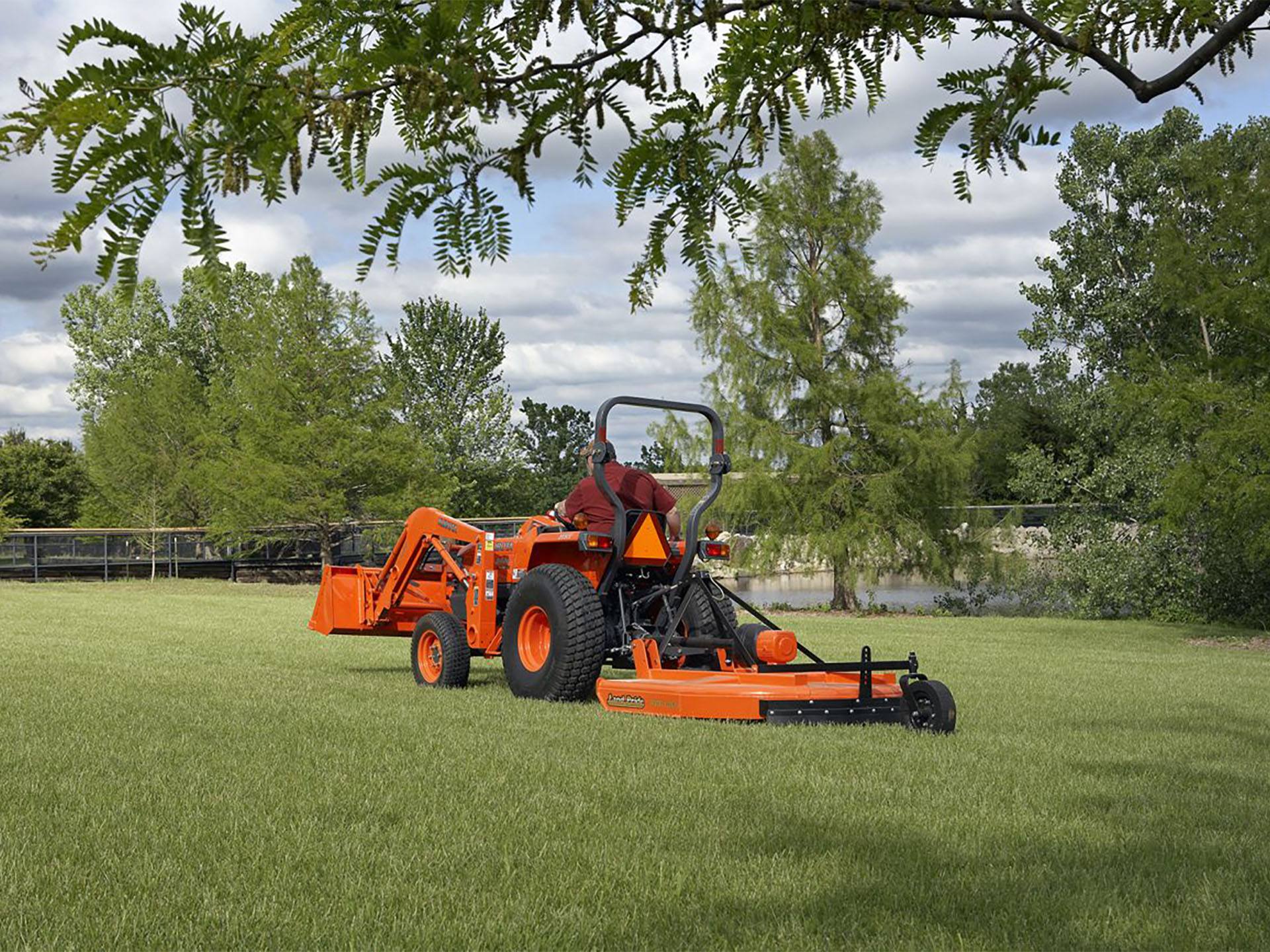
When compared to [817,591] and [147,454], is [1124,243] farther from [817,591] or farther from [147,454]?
[147,454]

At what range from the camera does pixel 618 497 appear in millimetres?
10383

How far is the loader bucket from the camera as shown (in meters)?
12.3

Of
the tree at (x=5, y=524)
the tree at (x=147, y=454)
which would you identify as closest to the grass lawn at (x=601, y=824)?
the tree at (x=5, y=524)

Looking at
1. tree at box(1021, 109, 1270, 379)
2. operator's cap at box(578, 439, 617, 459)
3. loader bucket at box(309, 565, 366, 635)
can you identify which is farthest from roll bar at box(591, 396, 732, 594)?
tree at box(1021, 109, 1270, 379)

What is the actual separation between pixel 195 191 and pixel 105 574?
38.3m

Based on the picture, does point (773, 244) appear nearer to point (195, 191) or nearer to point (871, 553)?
point (195, 191)

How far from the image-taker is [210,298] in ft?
8.95

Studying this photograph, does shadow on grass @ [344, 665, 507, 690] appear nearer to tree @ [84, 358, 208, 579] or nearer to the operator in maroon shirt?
the operator in maroon shirt

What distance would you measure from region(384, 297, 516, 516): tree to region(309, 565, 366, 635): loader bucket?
48408 mm

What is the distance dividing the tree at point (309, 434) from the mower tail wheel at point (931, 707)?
29558 mm

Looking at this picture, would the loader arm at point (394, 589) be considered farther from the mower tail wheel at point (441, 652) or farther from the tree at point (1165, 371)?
the tree at point (1165, 371)

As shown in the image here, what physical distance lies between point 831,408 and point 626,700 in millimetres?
21729

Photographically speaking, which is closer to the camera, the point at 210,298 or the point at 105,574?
the point at 210,298

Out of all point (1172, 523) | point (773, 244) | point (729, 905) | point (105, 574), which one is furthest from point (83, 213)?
point (105, 574)
